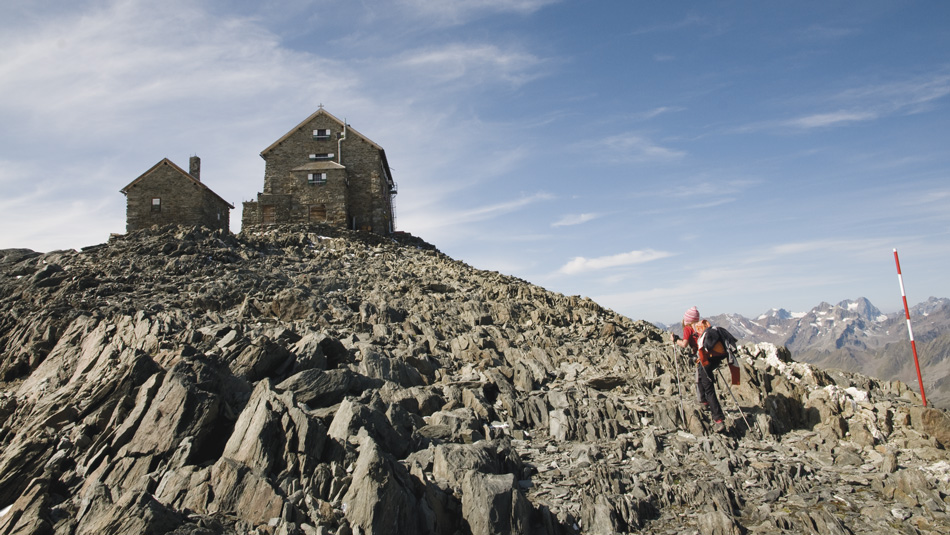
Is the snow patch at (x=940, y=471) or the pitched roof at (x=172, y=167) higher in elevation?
the pitched roof at (x=172, y=167)

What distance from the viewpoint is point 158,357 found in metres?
15.0

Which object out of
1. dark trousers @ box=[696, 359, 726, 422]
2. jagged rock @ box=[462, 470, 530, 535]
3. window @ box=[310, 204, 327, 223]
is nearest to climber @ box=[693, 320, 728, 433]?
dark trousers @ box=[696, 359, 726, 422]

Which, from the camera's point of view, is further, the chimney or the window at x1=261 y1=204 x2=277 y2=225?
the window at x1=261 y1=204 x2=277 y2=225

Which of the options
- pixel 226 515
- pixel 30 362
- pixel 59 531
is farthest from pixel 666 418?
pixel 30 362

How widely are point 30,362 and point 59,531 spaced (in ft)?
36.1

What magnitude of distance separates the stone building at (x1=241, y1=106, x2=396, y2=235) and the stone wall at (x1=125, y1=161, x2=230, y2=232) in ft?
12.6

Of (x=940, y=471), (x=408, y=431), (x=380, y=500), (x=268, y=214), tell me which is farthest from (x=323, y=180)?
(x=940, y=471)

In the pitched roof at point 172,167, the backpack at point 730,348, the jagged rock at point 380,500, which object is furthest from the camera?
the pitched roof at point 172,167

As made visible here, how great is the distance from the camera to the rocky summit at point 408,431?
9.55m

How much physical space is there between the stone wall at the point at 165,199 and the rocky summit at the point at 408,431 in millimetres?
17189

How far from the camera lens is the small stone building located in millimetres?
39531

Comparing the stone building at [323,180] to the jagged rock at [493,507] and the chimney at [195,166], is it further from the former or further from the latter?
the jagged rock at [493,507]

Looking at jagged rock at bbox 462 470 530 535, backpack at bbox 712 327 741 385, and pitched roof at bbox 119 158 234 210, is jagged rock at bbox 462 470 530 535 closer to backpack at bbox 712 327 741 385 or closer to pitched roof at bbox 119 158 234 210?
backpack at bbox 712 327 741 385

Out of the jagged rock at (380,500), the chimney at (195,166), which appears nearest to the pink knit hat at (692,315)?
the jagged rock at (380,500)
